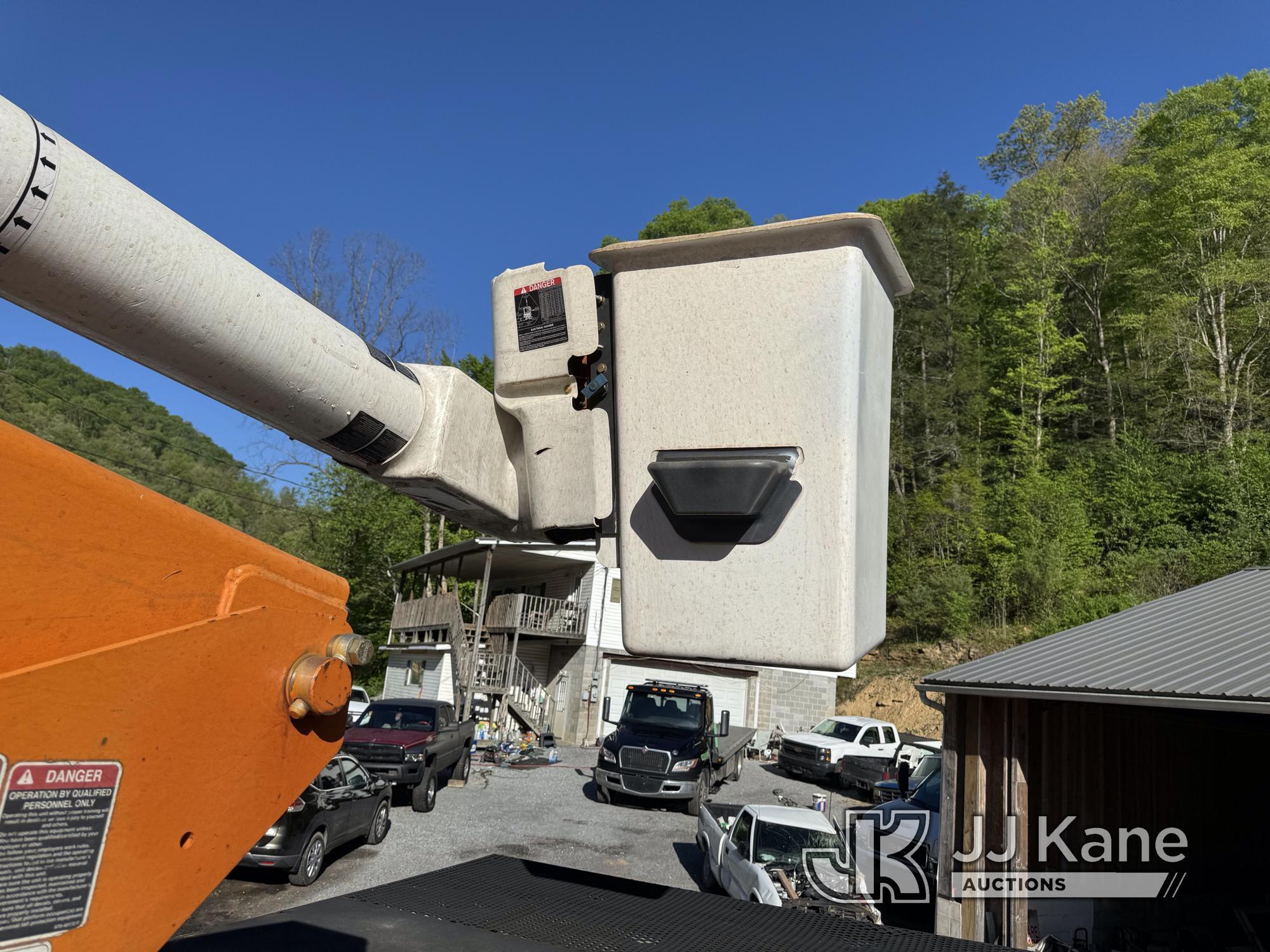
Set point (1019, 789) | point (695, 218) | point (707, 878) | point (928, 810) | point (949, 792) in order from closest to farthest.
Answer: point (1019, 789), point (949, 792), point (707, 878), point (928, 810), point (695, 218)

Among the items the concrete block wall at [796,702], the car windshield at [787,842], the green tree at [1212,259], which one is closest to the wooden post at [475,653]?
the concrete block wall at [796,702]

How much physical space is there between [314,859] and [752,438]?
9403 millimetres

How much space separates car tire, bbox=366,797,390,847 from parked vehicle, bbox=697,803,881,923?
4.58 m

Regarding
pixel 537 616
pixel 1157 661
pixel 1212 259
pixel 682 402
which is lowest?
pixel 1157 661

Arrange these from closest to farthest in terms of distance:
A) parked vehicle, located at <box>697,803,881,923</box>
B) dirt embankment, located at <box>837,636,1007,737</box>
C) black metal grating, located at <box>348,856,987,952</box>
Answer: black metal grating, located at <box>348,856,987,952</box>
parked vehicle, located at <box>697,803,881,923</box>
dirt embankment, located at <box>837,636,1007,737</box>

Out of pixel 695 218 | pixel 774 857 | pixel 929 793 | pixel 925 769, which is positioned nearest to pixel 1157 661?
pixel 774 857

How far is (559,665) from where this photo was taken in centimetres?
2747

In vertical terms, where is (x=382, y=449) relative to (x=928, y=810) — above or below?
above

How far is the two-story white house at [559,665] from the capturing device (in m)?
24.7

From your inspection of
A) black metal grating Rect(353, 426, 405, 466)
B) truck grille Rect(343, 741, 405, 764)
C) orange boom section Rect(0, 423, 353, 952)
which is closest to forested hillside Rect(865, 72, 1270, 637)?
truck grille Rect(343, 741, 405, 764)

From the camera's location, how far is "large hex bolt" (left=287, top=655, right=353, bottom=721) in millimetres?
1686

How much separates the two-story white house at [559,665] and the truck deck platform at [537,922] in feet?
66.4

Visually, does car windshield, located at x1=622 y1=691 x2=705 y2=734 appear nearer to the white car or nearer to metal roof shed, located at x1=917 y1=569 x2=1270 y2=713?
the white car

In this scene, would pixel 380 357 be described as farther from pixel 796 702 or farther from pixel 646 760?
pixel 796 702
